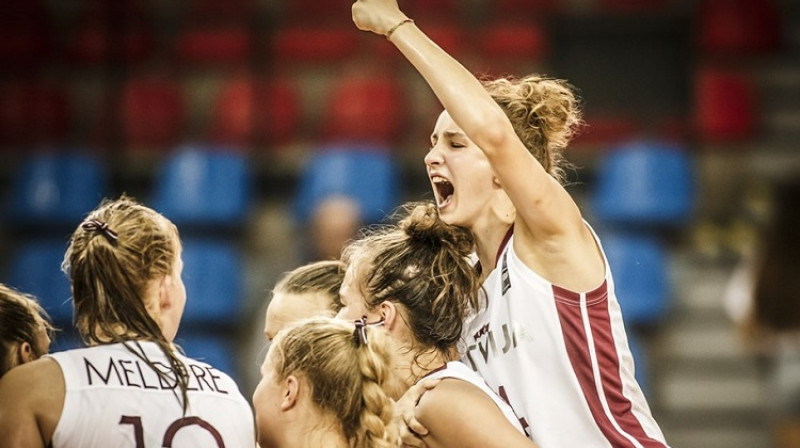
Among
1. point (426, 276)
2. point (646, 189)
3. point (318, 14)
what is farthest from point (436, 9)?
point (426, 276)

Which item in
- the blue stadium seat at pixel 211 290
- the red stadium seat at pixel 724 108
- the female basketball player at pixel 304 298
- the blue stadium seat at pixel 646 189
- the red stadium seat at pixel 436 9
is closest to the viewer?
the female basketball player at pixel 304 298

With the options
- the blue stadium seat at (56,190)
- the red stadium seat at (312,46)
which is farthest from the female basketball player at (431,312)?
the red stadium seat at (312,46)

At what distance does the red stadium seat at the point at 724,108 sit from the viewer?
27.0ft

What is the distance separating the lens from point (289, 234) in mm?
8164

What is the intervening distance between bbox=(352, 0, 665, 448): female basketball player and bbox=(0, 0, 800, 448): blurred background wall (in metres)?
3.97

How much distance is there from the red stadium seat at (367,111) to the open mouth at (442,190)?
467 cm

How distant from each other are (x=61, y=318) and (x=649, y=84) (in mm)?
4428

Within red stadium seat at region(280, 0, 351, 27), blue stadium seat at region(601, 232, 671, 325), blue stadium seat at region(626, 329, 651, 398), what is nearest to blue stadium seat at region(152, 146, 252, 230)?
red stadium seat at region(280, 0, 351, 27)

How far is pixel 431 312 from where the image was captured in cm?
329

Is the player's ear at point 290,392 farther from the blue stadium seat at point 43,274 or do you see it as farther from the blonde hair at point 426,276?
the blue stadium seat at point 43,274

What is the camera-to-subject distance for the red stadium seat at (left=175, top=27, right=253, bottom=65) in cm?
878

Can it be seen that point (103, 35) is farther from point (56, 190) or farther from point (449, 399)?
point (449, 399)

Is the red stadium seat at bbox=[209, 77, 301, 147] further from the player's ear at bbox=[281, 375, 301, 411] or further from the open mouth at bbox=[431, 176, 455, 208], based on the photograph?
the player's ear at bbox=[281, 375, 301, 411]

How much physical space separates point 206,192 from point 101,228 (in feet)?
16.2
